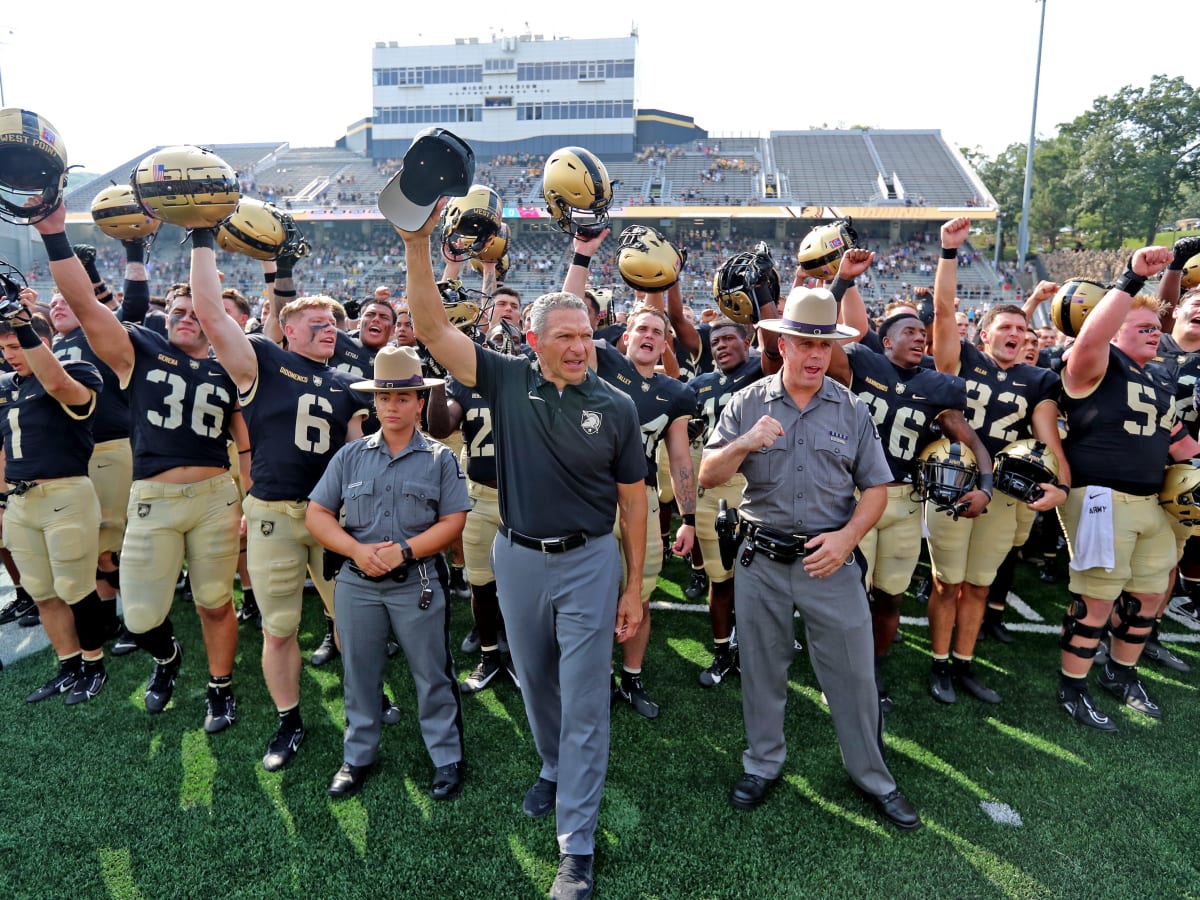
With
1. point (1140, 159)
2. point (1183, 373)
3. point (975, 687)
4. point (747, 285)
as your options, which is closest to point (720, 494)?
point (747, 285)

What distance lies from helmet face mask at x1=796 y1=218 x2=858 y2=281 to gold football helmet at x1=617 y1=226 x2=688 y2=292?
0.92 m

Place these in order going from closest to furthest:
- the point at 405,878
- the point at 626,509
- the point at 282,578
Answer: the point at 405,878 < the point at 626,509 < the point at 282,578

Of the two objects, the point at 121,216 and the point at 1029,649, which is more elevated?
the point at 121,216

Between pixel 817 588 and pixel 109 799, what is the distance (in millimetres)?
3695

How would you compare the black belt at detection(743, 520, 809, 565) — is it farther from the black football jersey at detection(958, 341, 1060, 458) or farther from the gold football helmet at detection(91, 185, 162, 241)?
the gold football helmet at detection(91, 185, 162, 241)

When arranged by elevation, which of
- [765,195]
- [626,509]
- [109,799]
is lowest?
[109,799]

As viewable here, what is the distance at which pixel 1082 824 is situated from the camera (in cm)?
340

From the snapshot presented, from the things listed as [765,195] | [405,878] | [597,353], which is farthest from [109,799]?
[765,195]

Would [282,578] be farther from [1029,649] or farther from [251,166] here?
[251,166]

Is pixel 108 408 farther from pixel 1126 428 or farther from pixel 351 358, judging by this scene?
pixel 1126 428

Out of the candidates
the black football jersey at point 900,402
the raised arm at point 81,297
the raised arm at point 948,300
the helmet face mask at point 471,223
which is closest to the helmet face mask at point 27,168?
the raised arm at point 81,297

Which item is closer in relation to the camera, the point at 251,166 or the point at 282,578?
the point at 282,578

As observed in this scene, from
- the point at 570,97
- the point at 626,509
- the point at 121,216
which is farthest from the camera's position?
the point at 570,97

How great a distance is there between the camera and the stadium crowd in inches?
124
